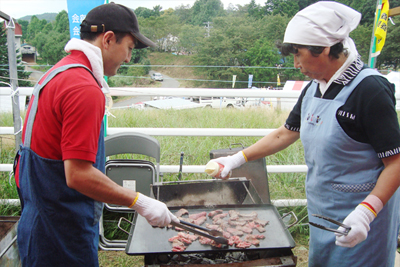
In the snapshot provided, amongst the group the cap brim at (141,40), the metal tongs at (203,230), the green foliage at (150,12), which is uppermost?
the green foliage at (150,12)

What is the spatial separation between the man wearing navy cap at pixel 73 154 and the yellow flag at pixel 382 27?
2775mm

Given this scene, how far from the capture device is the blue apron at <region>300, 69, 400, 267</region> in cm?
155

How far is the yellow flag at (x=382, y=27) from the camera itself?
3.16 metres

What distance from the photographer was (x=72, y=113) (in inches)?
49.3

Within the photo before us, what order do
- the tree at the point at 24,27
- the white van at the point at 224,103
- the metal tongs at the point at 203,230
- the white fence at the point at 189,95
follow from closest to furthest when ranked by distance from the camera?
the metal tongs at the point at 203,230, the white fence at the point at 189,95, the white van at the point at 224,103, the tree at the point at 24,27

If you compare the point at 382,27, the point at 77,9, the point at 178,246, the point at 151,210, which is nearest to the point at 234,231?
the point at 178,246

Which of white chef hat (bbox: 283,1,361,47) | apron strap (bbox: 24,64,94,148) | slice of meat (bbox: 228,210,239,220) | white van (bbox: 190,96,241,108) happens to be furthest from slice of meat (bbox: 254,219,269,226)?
white van (bbox: 190,96,241,108)

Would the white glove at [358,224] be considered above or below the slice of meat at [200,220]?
above

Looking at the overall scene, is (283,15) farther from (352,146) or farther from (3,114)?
(352,146)

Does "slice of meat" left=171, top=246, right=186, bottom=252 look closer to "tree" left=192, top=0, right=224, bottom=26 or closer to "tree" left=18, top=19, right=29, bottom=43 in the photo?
"tree" left=18, top=19, right=29, bottom=43

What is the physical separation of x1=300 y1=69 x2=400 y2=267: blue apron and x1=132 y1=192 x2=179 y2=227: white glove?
0.89 meters

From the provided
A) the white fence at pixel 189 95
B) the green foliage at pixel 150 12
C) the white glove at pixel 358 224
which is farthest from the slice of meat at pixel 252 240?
the green foliage at pixel 150 12

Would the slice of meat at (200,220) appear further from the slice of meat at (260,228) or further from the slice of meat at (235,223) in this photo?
the slice of meat at (260,228)

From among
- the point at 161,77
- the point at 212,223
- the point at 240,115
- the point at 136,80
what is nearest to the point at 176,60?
the point at 161,77
